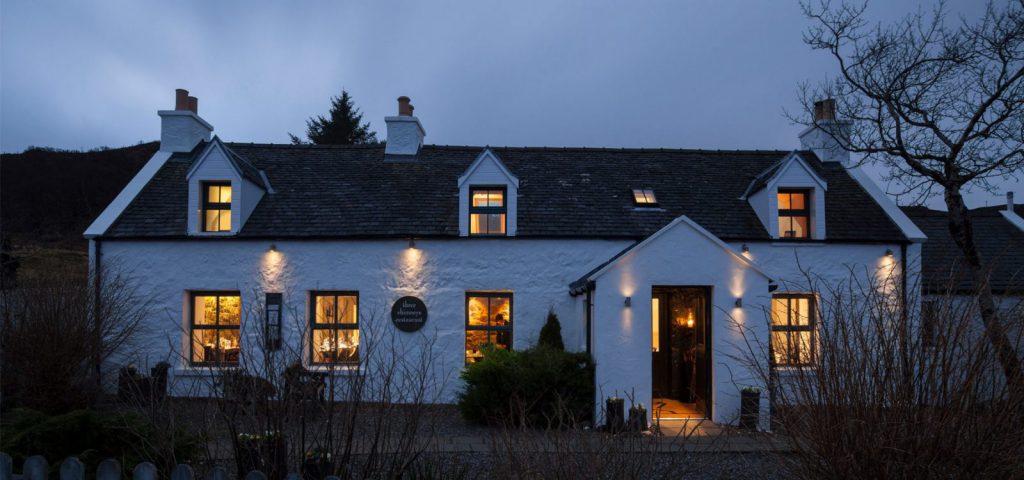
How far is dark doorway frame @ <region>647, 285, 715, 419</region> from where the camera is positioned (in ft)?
35.1

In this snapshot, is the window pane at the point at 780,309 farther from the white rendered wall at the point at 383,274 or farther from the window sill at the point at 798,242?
the white rendered wall at the point at 383,274

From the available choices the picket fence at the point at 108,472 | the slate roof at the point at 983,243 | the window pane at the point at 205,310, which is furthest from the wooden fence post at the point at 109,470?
the slate roof at the point at 983,243

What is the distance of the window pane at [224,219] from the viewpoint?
1332 cm

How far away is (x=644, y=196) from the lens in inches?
552

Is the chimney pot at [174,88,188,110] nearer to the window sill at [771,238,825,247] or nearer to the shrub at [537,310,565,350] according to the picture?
the shrub at [537,310,565,350]

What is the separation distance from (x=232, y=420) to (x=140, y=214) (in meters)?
10.8

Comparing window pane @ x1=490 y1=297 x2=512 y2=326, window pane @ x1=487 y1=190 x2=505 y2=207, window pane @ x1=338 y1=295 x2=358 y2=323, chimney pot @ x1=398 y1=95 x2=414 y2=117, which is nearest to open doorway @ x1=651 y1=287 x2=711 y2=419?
window pane @ x1=490 y1=297 x2=512 y2=326

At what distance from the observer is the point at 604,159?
1573 cm

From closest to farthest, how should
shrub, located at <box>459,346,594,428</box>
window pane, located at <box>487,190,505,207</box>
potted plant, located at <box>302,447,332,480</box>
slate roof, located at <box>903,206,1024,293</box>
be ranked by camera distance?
1. potted plant, located at <box>302,447,332,480</box>
2. shrub, located at <box>459,346,594,428</box>
3. window pane, located at <box>487,190,505,207</box>
4. slate roof, located at <box>903,206,1024,293</box>

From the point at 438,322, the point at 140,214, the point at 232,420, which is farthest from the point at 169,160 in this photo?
the point at 232,420

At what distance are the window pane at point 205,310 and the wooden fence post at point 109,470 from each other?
30.9ft

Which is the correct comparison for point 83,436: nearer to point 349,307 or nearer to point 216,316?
point 349,307

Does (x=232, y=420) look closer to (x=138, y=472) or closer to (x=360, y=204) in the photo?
(x=138, y=472)

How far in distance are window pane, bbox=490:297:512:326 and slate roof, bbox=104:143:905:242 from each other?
1612 millimetres
